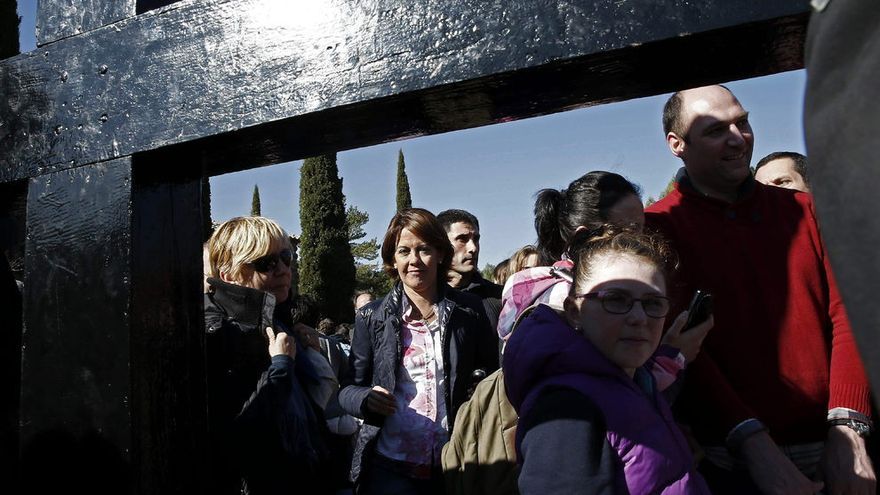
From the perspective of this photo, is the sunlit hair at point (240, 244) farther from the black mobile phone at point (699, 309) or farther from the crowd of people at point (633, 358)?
the black mobile phone at point (699, 309)

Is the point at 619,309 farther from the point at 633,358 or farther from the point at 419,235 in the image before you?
the point at 419,235

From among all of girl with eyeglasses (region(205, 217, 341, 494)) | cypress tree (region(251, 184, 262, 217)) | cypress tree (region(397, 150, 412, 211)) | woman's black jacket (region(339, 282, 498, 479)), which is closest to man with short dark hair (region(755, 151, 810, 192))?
woman's black jacket (region(339, 282, 498, 479))

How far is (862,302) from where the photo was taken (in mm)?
521

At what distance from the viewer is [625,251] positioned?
77.5 inches

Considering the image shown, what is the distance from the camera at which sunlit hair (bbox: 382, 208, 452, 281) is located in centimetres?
370

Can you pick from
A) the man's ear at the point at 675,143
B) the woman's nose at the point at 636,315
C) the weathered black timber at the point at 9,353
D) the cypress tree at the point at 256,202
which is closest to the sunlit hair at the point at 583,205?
the man's ear at the point at 675,143

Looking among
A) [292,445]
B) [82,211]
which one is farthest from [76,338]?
[292,445]

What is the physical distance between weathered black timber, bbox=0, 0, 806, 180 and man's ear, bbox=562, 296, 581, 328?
760 mm

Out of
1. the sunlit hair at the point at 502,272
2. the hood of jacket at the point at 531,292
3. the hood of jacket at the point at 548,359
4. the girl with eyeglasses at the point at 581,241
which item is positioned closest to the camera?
the hood of jacket at the point at 548,359

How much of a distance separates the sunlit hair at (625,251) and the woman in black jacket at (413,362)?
1.38 m

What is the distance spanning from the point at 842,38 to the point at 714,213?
6.04 feet

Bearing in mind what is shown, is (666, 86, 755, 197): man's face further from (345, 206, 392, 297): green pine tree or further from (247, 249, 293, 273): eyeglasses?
(345, 206, 392, 297): green pine tree

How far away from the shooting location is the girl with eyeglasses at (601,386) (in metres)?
1.62

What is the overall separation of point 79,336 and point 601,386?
1132 millimetres
